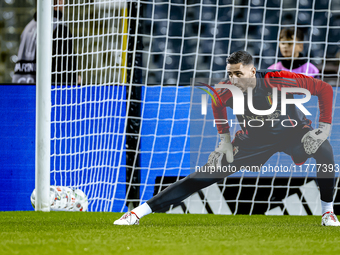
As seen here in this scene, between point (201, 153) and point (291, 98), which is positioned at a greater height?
point (291, 98)

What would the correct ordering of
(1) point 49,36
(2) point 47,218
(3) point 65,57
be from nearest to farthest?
1. (2) point 47,218
2. (1) point 49,36
3. (3) point 65,57

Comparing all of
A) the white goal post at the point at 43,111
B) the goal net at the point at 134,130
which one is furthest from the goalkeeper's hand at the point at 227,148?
the white goal post at the point at 43,111

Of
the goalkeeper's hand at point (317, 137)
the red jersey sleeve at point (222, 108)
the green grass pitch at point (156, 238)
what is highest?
the red jersey sleeve at point (222, 108)

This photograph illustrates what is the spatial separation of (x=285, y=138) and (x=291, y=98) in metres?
0.26

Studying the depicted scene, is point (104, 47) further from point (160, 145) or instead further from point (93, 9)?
point (160, 145)

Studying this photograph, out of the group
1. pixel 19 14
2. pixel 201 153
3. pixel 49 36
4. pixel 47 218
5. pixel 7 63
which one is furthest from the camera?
pixel 7 63

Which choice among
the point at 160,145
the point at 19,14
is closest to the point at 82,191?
the point at 160,145

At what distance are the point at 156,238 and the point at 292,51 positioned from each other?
9.27 feet

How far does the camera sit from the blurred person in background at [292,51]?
4738 millimetres

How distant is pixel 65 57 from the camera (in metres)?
5.01

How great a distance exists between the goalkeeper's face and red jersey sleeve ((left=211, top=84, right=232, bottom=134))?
0.29 feet

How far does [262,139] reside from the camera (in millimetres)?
3346

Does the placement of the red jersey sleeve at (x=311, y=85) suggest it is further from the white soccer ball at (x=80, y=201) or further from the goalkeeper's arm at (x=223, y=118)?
the white soccer ball at (x=80, y=201)

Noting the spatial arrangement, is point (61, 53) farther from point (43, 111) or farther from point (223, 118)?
point (223, 118)
